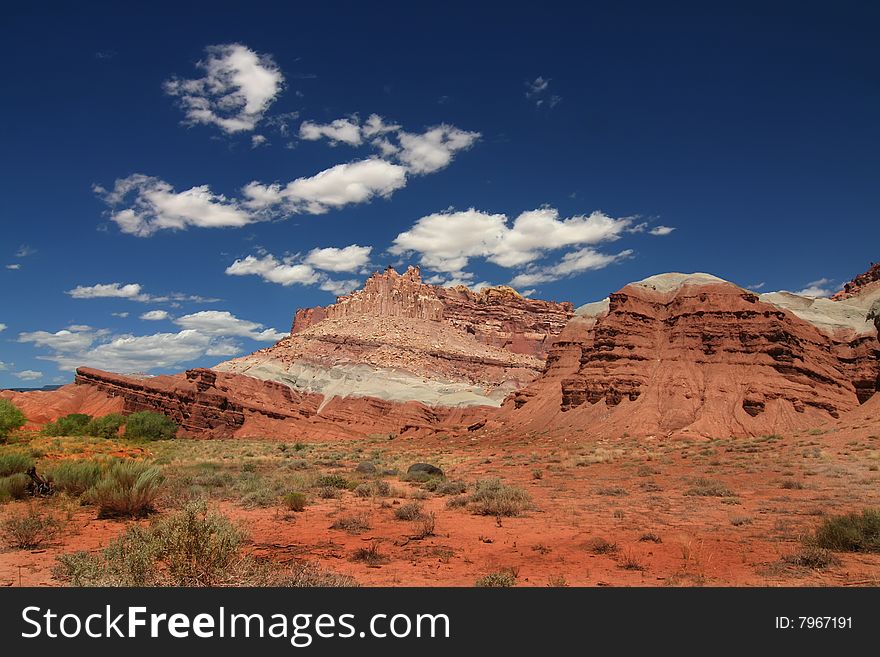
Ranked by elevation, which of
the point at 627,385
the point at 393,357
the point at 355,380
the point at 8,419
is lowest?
the point at 8,419

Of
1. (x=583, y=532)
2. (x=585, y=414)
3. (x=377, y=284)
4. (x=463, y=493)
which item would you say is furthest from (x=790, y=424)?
(x=377, y=284)

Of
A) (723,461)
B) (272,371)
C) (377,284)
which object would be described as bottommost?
(723,461)

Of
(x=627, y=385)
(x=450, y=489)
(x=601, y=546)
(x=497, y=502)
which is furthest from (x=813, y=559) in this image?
(x=627, y=385)

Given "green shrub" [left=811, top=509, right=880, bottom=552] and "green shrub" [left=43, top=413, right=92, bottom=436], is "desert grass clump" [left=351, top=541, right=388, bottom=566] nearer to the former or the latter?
"green shrub" [left=811, top=509, right=880, bottom=552]

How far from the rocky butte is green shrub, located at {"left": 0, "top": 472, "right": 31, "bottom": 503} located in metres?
40.3

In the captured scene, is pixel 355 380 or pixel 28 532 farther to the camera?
pixel 355 380

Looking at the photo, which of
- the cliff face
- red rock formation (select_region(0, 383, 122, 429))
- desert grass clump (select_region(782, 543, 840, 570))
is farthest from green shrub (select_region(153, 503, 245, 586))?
red rock formation (select_region(0, 383, 122, 429))

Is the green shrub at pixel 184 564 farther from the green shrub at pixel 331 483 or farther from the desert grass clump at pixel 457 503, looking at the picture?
the green shrub at pixel 331 483

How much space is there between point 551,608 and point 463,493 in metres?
12.9

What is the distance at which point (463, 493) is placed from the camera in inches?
680

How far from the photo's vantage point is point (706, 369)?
51.0 meters

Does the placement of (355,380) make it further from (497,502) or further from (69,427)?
(497,502)

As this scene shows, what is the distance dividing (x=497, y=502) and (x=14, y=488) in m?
12.4

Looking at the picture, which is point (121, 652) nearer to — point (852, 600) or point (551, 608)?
point (551, 608)
